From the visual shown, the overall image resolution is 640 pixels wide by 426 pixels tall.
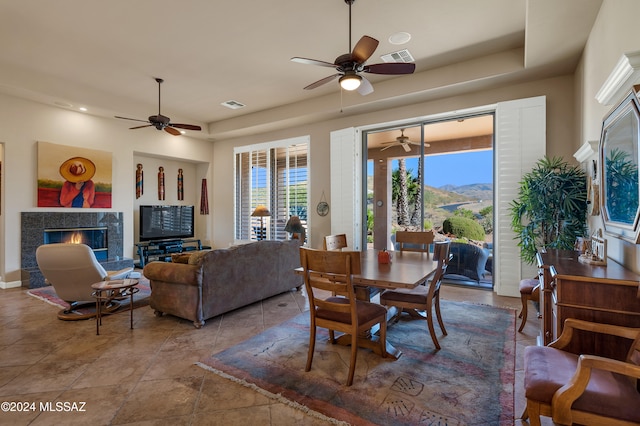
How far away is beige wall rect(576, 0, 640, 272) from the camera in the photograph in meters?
2.06

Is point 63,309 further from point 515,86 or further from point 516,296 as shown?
point 515,86

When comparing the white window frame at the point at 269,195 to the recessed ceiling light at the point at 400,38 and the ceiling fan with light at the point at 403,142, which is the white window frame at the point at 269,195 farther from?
the recessed ceiling light at the point at 400,38

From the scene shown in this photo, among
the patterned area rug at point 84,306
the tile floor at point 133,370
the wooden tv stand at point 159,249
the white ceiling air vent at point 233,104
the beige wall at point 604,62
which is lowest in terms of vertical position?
the tile floor at point 133,370

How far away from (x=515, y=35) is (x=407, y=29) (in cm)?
137

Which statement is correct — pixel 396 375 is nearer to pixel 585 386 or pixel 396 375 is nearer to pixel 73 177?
pixel 585 386

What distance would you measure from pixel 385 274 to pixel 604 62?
2683 millimetres

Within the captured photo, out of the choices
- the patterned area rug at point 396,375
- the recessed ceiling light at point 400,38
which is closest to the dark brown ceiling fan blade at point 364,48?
the recessed ceiling light at point 400,38

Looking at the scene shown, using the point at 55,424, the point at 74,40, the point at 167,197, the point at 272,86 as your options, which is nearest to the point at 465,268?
the point at 272,86

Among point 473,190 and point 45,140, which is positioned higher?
point 45,140

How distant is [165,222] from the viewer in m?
7.60

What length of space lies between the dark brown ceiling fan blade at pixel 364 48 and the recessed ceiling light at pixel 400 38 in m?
1.25

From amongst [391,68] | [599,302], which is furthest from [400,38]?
[599,302]

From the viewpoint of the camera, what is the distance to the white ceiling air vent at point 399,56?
438cm

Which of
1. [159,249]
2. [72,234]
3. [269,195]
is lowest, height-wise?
[159,249]
